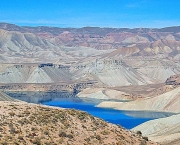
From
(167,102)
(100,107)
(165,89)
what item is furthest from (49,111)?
(165,89)

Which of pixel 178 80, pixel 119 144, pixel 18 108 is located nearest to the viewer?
pixel 119 144

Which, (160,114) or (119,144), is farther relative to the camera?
(160,114)

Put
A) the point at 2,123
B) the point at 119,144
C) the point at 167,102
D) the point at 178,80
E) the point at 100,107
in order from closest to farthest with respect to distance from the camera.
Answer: the point at 2,123 < the point at 119,144 < the point at 167,102 < the point at 100,107 < the point at 178,80

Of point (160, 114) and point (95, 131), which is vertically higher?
point (95, 131)

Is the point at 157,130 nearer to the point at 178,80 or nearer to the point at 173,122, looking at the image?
the point at 173,122

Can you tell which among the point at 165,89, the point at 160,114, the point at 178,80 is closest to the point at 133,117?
the point at 160,114

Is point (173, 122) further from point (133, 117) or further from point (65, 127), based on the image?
point (65, 127)
